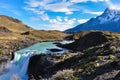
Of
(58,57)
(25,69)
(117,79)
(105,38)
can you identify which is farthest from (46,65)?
(105,38)

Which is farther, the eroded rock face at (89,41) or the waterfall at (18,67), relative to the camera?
the eroded rock face at (89,41)

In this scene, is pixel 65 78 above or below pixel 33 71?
above

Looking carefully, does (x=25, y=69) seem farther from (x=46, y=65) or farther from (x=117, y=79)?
(x=117, y=79)

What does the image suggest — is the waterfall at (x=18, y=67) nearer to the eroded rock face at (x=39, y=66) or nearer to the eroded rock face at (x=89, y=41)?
the eroded rock face at (x=39, y=66)

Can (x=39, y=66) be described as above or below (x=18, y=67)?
above

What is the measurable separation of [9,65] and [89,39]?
49148 millimetres

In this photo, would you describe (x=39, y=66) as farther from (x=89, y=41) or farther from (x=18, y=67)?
(x=89, y=41)

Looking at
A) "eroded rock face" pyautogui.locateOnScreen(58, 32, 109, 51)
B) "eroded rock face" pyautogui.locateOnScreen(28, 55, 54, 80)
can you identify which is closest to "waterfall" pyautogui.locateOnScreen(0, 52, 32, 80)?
"eroded rock face" pyautogui.locateOnScreen(28, 55, 54, 80)

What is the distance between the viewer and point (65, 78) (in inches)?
1133

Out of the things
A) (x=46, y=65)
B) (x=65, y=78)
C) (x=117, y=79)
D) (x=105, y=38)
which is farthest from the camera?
(x=105, y=38)

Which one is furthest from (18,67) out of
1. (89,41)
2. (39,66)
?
(89,41)

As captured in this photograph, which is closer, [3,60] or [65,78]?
[65,78]

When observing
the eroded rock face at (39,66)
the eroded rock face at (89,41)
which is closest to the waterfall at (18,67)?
the eroded rock face at (39,66)

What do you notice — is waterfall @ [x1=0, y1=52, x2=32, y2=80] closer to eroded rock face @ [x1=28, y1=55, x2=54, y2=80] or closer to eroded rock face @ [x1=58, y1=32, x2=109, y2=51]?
eroded rock face @ [x1=28, y1=55, x2=54, y2=80]
